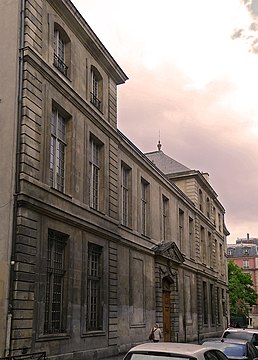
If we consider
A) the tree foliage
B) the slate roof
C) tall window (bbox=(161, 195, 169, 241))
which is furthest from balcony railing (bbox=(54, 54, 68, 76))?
the tree foliage

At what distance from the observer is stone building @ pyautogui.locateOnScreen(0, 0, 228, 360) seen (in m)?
14.3

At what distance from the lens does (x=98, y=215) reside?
1950 centimetres

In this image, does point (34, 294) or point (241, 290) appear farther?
point (241, 290)

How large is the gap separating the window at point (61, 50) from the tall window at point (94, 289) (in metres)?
6.69

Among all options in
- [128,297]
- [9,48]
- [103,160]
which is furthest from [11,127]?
[128,297]

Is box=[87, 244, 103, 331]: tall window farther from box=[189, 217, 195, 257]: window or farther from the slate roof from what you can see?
the slate roof

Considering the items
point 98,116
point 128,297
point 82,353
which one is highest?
point 98,116

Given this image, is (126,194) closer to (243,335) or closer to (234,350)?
(243,335)

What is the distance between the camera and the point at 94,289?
19.2 m

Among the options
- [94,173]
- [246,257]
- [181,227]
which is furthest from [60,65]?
[246,257]

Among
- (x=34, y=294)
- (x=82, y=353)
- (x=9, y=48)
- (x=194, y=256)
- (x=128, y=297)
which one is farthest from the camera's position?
(x=194, y=256)

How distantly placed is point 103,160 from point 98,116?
6.17 feet

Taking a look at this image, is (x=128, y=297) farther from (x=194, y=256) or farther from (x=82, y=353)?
(x=194, y=256)

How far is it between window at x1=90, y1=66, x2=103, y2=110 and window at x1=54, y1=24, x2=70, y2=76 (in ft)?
7.47
